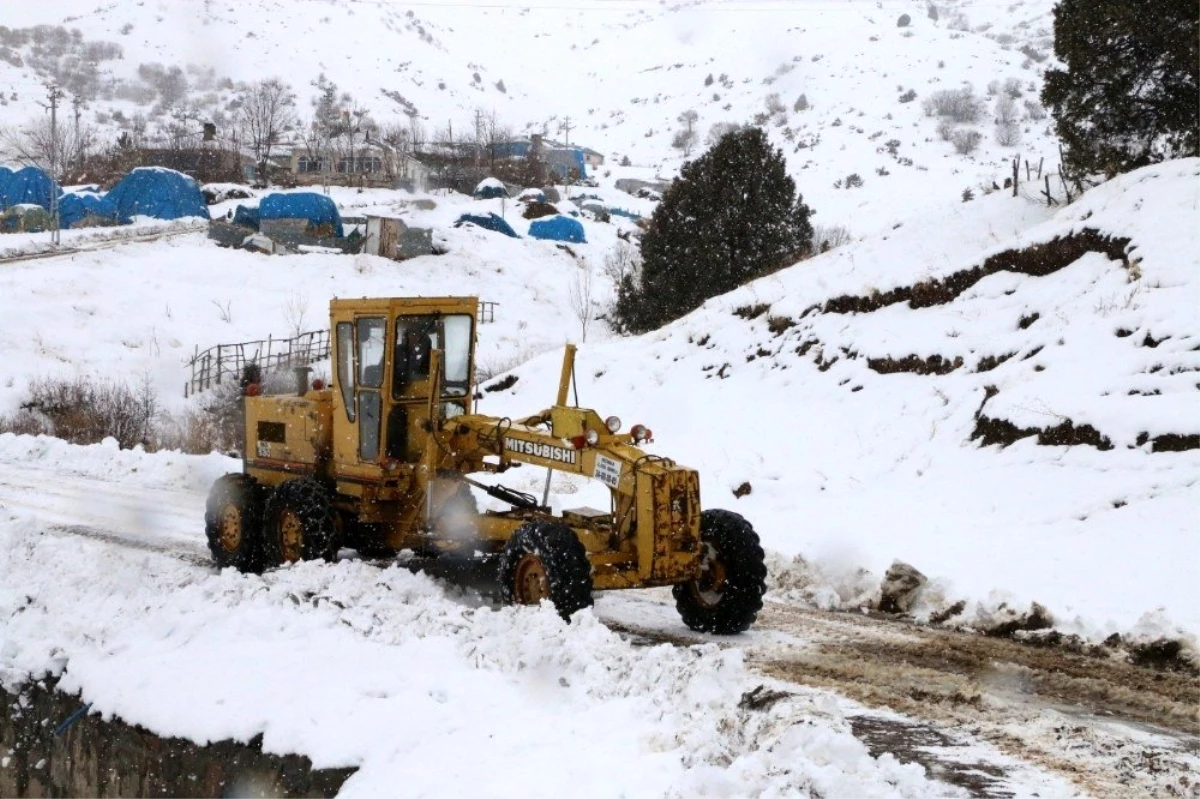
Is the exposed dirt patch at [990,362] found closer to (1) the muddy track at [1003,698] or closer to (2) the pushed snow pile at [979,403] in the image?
(2) the pushed snow pile at [979,403]

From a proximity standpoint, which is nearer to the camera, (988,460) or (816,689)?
(816,689)

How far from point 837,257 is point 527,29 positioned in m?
149

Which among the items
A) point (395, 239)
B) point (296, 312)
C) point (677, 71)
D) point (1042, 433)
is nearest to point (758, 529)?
point (1042, 433)

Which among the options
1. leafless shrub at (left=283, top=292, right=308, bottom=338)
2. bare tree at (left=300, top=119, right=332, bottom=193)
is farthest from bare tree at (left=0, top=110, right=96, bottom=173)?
leafless shrub at (left=283, top=292, right=308, bottom=338)

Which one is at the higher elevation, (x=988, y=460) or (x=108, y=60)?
(x=108, y=60)

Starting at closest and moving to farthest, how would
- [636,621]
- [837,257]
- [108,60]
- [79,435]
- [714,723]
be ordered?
[714,723], [636,621], [837,257], [79,435], [108,60]

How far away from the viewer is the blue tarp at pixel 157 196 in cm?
5684

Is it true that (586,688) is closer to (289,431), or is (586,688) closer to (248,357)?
(289,431)

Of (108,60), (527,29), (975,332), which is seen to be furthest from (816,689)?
Answer: (527,29)

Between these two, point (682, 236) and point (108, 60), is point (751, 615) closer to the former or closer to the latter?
point (682, 236)

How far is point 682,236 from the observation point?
3188 centimetres

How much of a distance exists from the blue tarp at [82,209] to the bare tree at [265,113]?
17585mm

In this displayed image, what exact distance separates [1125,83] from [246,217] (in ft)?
137

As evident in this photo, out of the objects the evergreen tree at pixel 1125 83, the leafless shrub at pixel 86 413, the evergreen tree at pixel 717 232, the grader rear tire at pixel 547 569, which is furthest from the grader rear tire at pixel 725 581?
the evergreen tree at pixel 717 232
